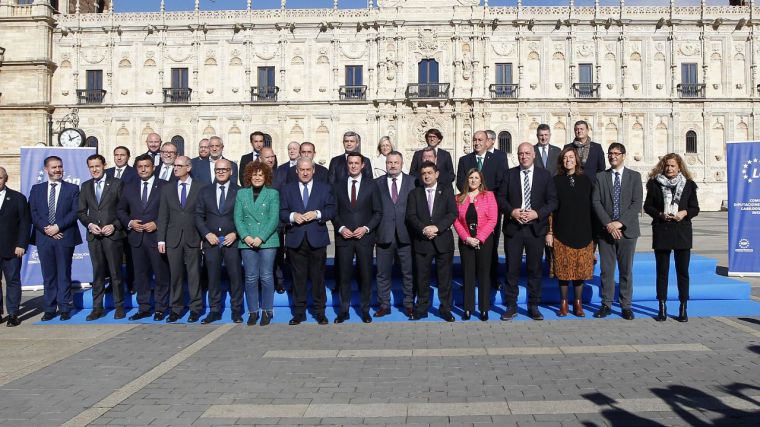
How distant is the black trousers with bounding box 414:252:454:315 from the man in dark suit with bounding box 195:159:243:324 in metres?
2.47

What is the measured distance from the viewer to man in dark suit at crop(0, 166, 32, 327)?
8.10 m

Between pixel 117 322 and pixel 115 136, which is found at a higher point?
pixel 115 136

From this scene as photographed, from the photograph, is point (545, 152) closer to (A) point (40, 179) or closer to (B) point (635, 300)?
(B) point (635, 300)

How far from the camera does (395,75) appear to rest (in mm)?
36125

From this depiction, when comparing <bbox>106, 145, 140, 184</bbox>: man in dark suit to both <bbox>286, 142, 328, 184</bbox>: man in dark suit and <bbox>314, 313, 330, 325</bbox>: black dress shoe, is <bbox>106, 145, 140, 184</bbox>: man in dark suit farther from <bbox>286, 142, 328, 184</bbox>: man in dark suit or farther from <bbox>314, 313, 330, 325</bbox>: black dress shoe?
<bbox>314, 313, 330, 325</bbox>: black dress shoe

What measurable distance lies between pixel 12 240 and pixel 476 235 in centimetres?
643

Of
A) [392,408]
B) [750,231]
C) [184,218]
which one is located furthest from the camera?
[750,231]

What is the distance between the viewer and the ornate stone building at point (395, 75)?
3584cm

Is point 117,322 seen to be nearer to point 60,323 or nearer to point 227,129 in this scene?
point 60,323

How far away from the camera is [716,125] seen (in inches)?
1433

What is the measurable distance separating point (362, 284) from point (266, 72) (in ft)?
102

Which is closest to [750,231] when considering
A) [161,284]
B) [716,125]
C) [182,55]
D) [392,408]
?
[392,408]

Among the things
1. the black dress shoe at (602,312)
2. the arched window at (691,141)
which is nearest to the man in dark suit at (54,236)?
the black dress shoe at (602,312)

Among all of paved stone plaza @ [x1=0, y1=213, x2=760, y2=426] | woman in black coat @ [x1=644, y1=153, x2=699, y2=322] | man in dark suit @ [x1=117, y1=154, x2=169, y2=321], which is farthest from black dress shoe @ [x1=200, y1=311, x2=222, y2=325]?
woman in black coat @ [x1=644, y1=153, x2=699, y2=322]
